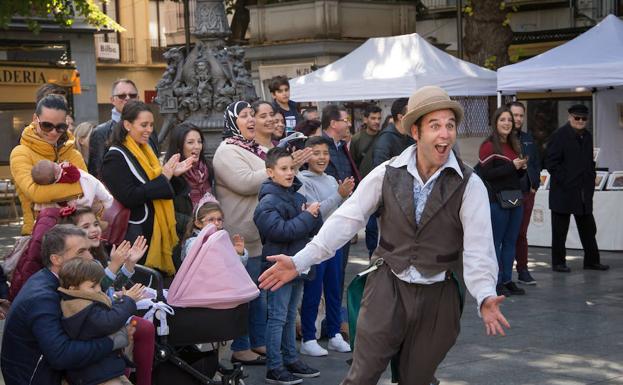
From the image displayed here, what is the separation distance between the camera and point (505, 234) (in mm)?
10695

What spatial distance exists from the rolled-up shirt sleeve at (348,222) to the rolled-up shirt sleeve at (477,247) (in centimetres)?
44

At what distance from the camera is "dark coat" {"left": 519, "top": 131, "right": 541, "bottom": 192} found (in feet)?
36.5

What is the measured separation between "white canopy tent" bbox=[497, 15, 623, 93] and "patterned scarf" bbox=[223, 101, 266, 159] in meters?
6.37

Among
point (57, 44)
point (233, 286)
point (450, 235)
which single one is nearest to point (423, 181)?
point (450, 235)

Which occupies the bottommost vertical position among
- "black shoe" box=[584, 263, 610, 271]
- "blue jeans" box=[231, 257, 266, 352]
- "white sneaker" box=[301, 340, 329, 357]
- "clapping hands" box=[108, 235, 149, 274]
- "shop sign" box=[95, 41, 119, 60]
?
"black shoe" box=[584, 263, 610, 271]

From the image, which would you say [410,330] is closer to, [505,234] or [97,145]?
[97,145]

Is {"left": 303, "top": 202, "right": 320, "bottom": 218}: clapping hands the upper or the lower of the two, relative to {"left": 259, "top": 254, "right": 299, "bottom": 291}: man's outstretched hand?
upper

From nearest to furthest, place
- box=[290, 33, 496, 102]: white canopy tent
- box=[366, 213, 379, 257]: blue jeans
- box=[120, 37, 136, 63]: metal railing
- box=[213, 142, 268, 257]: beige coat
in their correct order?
box=[213, 142, 268, 257]: beige coat → box=[366, 213, 379, 257]: blue jeans → box=[290, 33, 496, 102]: white canopy tent → box=[120, 37, 136, 63]: metal railing

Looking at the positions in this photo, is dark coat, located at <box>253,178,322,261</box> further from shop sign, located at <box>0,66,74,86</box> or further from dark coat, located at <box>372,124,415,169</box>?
shop sign, located at <box>0,66,74,86</box>

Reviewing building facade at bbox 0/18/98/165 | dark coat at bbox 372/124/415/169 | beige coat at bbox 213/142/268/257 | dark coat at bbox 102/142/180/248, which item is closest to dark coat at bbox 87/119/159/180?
beige coat at bbox 213/142/268/257

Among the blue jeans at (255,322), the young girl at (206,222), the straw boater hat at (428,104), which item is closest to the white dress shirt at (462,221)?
the straw boater hat at (428,104)

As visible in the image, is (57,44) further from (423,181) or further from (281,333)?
(423,181)

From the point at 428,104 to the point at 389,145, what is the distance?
5390mm

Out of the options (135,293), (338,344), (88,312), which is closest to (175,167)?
(135,293)
